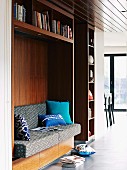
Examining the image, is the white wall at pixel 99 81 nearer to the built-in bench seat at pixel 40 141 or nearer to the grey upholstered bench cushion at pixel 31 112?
the built-in bench seat at pixel 40 141

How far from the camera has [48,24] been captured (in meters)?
6.57

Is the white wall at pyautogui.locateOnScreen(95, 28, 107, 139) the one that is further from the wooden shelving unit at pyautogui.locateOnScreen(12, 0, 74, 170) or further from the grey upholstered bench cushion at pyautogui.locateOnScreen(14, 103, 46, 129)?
the grey upholstered bench cushion at pyautogui.locateOnScreen(14, 103, 46, 129)

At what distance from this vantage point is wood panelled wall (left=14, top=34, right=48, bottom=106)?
20.8ft

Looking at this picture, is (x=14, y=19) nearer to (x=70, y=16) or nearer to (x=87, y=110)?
(x=70, y=16)

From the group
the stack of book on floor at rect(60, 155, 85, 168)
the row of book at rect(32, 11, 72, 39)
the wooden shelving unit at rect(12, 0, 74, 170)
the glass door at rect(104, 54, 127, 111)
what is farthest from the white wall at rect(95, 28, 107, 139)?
the glass door at rect(104, 54, 127, 111)

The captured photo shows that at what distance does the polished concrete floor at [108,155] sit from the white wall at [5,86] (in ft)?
4.52

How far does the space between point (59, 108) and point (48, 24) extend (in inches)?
62.5

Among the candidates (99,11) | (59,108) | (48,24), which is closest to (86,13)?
(99,11)

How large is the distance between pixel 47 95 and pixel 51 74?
41 centimetres

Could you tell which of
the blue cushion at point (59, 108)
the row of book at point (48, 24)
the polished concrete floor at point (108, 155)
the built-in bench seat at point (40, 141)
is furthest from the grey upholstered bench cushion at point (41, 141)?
the row of book at point (48, 24)

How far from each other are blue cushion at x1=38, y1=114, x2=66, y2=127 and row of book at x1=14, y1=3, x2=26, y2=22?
1887mm

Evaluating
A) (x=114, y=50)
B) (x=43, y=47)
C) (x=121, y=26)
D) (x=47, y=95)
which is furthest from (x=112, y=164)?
(x=114, y=50)

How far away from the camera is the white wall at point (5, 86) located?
4.67 metres

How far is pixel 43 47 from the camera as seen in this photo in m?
7.49
